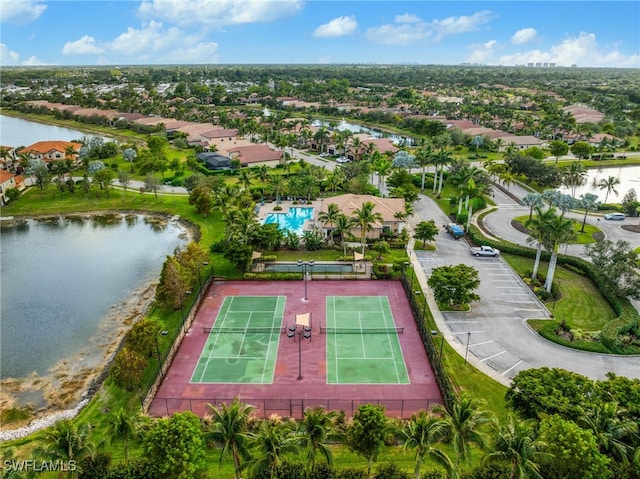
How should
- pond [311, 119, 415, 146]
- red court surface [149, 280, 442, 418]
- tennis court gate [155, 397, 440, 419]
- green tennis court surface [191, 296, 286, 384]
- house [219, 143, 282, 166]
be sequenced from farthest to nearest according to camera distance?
pond [311, 119, 415, 146], house [219, 143, 282, 166], green tennis court surface [191, 296, 286, 384], red court surface [149, 280, 442, 418], tennis court gate [155, 397, 440, 419]

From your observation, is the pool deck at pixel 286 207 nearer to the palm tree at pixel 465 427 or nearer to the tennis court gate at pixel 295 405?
the tennis court gate at pixel 295 405

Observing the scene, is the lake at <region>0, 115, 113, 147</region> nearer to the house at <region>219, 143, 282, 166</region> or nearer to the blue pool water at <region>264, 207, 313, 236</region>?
the house at <region>219, 143, 282, 166</region>

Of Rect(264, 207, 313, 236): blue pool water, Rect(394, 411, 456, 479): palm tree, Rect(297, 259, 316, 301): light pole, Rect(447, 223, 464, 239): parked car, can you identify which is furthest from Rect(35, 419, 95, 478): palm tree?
Rect(447, 223, 464, 239): parked car

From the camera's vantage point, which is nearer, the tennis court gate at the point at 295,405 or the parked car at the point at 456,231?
the tennis court gate at the point at 295,405

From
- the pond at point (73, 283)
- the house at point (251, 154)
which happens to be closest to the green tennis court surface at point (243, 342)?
the pond at point (73, 283)

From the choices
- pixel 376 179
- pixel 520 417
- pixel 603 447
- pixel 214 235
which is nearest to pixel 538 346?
pixel 520 417

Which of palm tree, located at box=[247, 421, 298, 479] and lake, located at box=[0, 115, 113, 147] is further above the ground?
palm tree, located at box=[247, 421, 298, 479]
